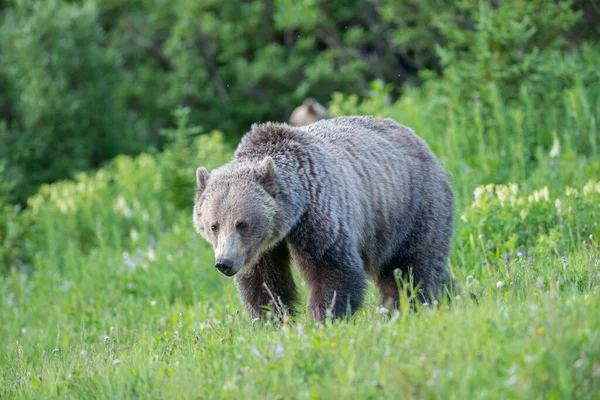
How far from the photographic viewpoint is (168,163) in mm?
11781

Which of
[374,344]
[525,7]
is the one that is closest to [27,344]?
[374,344]

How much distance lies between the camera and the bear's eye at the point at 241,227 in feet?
17.7

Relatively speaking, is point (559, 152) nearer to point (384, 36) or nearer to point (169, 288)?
point (169, 288)

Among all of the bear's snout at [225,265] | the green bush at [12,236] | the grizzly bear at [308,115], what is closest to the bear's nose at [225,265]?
the bear's snout at [225,265]

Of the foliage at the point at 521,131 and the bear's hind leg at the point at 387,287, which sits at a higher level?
the foliage at the point at 521,131

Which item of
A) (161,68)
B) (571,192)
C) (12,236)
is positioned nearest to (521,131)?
(571,192)

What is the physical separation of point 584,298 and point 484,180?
16.1 ft

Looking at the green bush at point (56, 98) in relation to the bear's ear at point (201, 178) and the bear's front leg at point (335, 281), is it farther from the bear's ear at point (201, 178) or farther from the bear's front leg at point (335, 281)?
the bear's front leg at point (335, 281)

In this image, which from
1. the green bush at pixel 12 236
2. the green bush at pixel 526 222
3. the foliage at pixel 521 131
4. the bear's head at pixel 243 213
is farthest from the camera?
the green bush at pixel 12 236

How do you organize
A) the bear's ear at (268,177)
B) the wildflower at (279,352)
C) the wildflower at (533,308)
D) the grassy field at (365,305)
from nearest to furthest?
the grassy field at (365,305)
the wildflower at (533,308)
the wildflower at (279,352)
the bear's ear at (268,177)

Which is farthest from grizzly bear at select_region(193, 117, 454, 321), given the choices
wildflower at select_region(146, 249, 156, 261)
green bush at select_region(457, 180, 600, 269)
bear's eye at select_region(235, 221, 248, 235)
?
wildflower at select_region(146, 249, 156, 261)

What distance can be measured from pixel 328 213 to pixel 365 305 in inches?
40.0

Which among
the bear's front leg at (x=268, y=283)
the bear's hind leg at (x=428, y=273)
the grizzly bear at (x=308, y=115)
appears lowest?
the grizzly bear at (x=308, y=115)

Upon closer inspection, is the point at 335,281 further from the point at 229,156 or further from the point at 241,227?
the point at 229,156
